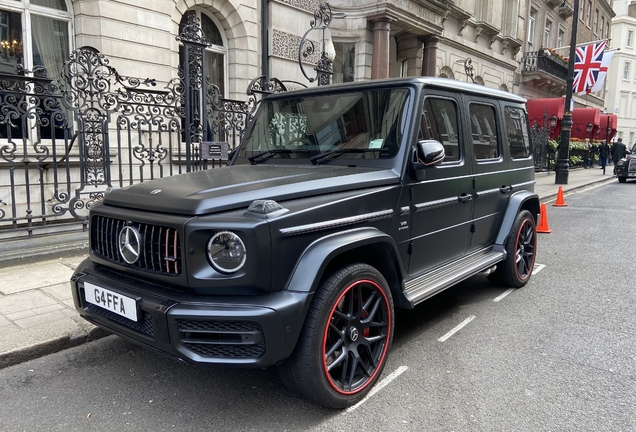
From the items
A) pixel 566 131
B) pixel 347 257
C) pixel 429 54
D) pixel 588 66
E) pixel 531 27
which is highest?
pixel 531 27

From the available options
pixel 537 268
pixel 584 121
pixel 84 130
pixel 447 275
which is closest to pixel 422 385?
pixel 447 275

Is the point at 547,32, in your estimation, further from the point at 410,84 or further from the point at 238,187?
the point at 238,187

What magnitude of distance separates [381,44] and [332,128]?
455 inches

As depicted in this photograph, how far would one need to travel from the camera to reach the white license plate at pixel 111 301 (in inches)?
103

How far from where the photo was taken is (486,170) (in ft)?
14.7

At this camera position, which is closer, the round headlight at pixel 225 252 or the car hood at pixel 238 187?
the round headlight at pixel 225 252

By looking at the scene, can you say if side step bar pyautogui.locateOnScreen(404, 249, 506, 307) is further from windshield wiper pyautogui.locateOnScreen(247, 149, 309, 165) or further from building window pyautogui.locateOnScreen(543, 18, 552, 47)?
building window pyautogui.locateOnScreen(543, 18, 552, 47)

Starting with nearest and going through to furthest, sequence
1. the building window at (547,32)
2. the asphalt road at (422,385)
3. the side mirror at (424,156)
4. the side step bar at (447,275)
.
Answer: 1. the asphalt road at (422,385)
2. the side mirror at (424,156)
3. the side step bar at (447,275)
4. the building window at (547,32)

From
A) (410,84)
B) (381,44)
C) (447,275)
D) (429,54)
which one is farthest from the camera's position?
(429,54)

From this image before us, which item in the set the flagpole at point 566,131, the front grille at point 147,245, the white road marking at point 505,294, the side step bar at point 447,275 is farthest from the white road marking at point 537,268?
the flagpole at point 566,131

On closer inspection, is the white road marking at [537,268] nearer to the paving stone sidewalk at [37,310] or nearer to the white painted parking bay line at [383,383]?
the white painted parking bay line at [383,383]

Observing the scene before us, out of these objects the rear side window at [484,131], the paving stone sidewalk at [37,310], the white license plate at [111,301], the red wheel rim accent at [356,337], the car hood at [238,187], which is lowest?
the paving stone sidewalk at [37,310]

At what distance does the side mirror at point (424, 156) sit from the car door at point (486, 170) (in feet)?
3.30

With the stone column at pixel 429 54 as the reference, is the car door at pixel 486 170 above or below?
below
